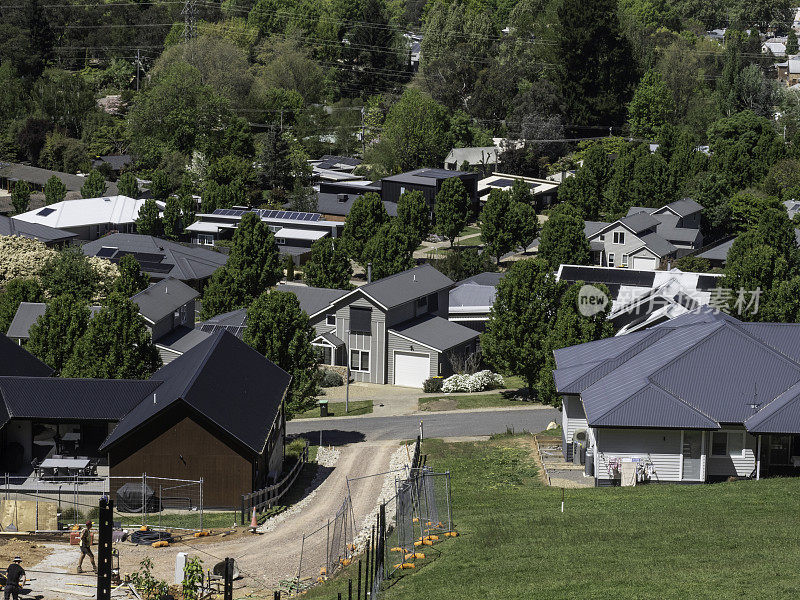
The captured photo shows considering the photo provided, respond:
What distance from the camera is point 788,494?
117 ft

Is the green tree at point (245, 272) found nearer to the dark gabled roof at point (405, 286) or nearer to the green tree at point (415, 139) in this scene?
the dark gabled roof at point (405, 286)

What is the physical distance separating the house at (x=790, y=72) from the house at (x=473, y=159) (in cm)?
8406

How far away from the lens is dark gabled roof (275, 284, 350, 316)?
2869 inches

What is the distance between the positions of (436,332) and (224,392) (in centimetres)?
2842

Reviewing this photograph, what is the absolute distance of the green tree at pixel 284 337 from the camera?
53844 millimetres

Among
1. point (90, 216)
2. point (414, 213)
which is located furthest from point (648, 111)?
point (90, 216)

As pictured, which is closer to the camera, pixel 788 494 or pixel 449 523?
pixel 449 523

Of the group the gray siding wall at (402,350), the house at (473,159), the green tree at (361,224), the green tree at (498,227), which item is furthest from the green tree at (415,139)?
the gray siding wall at (402,350)

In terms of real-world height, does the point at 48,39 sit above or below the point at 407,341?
above

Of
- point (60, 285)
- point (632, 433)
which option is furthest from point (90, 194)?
point (632, 433)

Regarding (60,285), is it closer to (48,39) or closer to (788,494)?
(788,494)

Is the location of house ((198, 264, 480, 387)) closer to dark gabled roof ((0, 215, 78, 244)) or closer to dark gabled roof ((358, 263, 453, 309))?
dark gabled roof ((358, 263, 453, 309))

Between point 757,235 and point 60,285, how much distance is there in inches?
1814

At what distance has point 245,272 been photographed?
7962 cm
